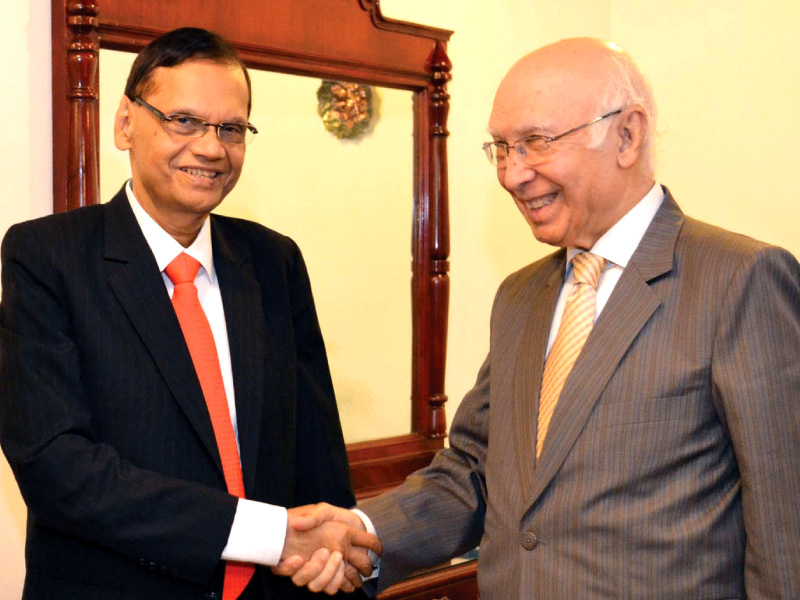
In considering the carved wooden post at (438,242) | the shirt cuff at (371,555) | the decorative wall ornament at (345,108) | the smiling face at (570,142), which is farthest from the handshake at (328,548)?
the decorative wall ornament at (345,108)

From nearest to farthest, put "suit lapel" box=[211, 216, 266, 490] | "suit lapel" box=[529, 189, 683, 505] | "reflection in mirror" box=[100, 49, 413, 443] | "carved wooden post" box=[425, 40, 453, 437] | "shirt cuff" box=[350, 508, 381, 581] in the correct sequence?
"suit lapel" box=[529, 189, 683, 505]
"suit lapel" box=[211, 216, 266, 490]
"shirt cuff" box=[350, 508, 381, 581]
"reflection in mirror" box=[100, 49, 413, 443]
"carved wooden post" box=[425, 40, 453, 437]

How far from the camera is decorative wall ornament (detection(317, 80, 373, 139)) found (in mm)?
3008

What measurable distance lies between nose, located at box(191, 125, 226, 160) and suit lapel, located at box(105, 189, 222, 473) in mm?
216

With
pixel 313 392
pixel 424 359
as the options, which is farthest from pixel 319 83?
pixel 313 392

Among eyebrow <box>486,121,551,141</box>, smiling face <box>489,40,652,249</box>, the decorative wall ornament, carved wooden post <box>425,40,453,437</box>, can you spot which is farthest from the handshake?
the decorative wall ornament

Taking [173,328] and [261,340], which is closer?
[173,328]

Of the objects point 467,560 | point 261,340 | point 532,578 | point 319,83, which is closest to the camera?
point 532,578

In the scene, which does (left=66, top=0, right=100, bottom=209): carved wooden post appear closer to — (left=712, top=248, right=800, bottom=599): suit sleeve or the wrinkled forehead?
the wrinkled forehead

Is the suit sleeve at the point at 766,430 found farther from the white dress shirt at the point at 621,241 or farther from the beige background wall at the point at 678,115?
the beige background wall at the point at 678,115

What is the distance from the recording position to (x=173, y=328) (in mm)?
1896

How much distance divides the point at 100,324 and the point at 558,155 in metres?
0.95

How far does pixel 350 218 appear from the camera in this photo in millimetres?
3105

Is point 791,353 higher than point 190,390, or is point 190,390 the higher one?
point 791,353

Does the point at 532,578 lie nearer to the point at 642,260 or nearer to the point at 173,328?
the point at 642,260
